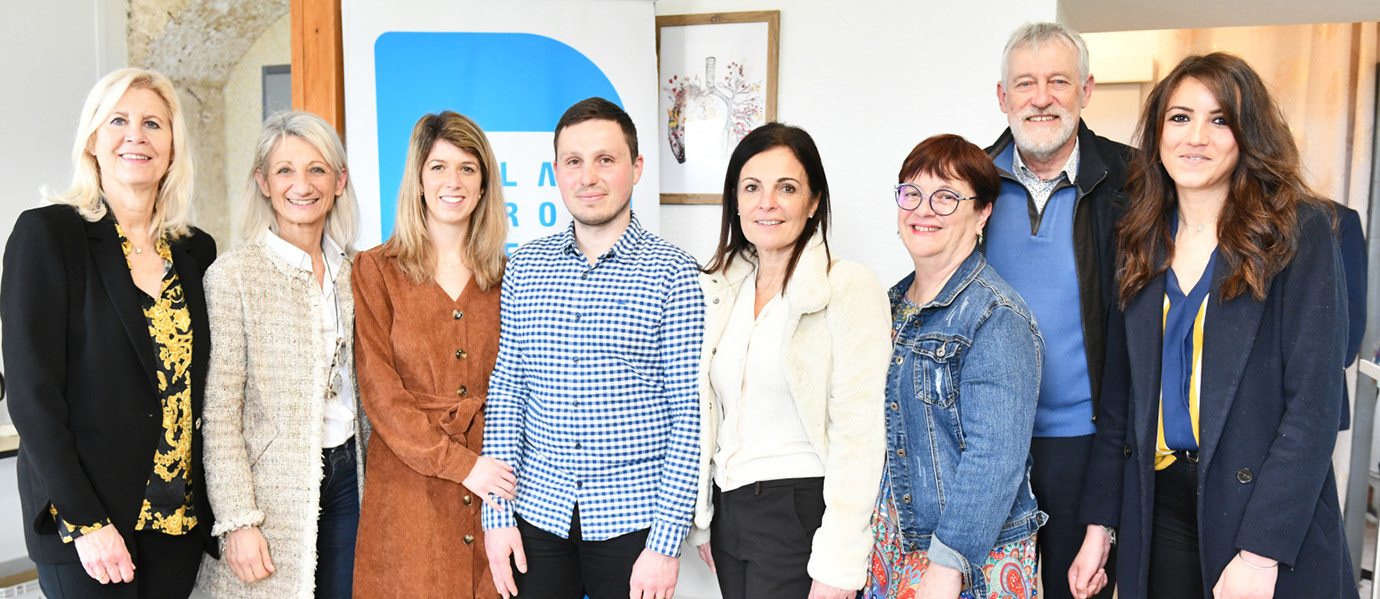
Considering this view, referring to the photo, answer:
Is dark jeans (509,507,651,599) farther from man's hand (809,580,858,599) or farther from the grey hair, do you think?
the grey hair

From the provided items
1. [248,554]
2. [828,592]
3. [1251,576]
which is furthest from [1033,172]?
[248,554]

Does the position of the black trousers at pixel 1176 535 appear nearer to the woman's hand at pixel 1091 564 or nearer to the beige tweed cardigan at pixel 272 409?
the woman's hand at pixel 1091 564

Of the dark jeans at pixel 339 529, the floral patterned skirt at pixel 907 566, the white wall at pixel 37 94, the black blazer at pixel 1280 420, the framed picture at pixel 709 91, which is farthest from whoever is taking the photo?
the white wall at pixel 37 94

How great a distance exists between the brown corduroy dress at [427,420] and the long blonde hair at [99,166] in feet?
1.53

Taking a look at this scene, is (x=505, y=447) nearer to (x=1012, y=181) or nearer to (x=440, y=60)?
(x=1012, y=181)

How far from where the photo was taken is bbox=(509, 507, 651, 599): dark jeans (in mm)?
1850

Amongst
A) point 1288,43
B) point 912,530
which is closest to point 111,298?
point 912,530

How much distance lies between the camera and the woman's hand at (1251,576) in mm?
1554

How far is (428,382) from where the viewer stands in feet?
6.49

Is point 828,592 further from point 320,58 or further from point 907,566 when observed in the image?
point 320,58

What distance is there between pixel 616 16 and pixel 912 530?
2074mm

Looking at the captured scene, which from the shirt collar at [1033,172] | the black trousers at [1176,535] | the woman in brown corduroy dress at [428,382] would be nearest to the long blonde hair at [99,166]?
the woman in brown corduroy dress at [428,382]

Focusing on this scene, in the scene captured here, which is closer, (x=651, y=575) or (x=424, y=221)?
(x=651, y=575)

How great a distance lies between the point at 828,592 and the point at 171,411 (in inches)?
57.0
